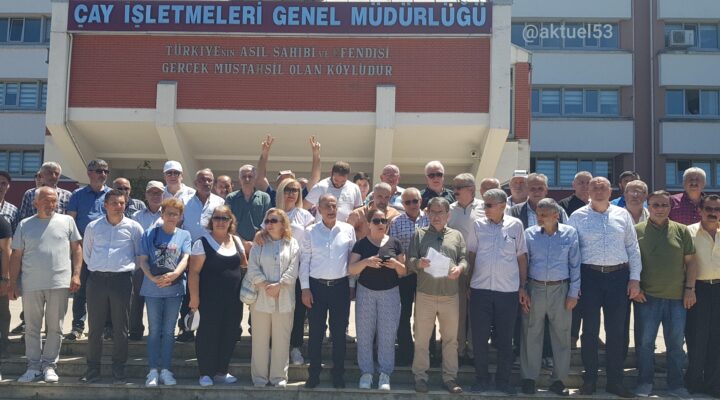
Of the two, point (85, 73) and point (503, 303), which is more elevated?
point (85, 73)

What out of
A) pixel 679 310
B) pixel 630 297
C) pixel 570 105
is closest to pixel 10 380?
pixel 630 297

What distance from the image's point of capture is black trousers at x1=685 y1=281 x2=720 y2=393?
6.13 meters

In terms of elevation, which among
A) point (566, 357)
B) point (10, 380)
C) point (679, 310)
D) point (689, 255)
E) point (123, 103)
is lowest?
point (10, 380)

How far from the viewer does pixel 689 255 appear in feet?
20.1

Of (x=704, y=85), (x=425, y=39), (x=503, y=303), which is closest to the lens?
(x=503, y=303)

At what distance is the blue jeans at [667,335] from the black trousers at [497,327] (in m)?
1.37

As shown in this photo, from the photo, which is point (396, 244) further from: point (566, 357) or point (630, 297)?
point (630, 297)

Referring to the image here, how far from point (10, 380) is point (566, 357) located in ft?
18.9

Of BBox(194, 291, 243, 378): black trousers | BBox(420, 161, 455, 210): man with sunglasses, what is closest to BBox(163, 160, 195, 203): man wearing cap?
BBox(194, 291, 243, 378): black trousers

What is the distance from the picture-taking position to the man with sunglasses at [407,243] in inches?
252

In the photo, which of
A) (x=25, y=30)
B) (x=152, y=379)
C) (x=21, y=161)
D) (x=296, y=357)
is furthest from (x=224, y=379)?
(x=25, y=30)

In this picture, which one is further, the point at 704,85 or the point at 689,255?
the point at 704,85

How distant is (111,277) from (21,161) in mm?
21823

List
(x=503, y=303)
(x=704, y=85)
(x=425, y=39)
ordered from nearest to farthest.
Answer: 1. (x=503, y=303)
2. (x=425, y=39)
3. (x=704, y=85)
